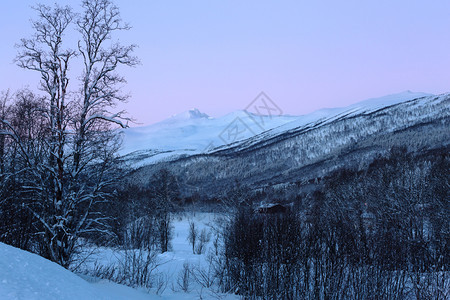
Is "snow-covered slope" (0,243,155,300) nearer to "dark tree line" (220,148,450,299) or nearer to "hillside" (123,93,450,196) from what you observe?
"dark tree line" (220,148,450,299)

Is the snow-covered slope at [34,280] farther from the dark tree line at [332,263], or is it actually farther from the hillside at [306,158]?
the hillside at [306,158]

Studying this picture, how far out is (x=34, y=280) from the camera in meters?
6.07

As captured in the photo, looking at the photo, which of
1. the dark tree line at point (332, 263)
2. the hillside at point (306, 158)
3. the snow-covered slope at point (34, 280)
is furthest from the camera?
the hillside at point (306, 158)

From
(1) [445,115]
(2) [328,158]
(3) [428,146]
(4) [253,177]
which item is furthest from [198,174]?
(1) [445,115]

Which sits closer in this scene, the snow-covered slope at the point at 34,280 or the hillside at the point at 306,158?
the snow-covered slope at the point at 34,280

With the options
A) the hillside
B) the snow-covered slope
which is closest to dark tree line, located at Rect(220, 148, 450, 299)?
the snow-covered slope

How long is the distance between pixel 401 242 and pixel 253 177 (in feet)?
462

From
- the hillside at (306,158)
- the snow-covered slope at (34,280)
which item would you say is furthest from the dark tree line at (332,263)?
the hillside at (306,158)

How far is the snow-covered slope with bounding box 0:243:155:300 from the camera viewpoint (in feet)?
18.0

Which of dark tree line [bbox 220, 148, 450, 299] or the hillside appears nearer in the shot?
dark tree line [bbox 220, 148, 450, 299]

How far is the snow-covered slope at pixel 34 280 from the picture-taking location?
5492 mm

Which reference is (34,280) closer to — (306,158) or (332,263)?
(332,263)

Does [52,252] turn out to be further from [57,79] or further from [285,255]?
[285,255]

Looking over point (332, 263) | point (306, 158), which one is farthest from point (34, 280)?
point (306, 158)
